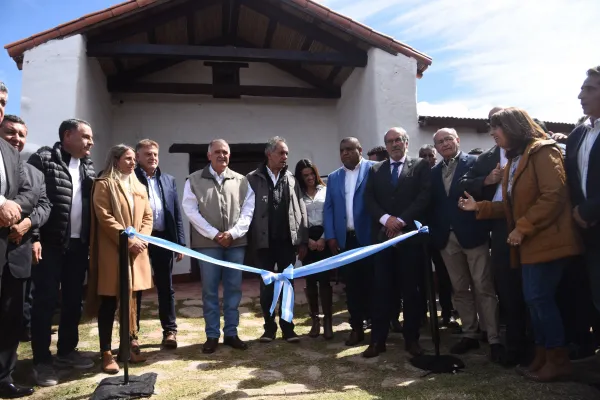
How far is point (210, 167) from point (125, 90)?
465cm

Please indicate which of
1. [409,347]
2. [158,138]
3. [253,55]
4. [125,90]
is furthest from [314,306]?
[125,90]

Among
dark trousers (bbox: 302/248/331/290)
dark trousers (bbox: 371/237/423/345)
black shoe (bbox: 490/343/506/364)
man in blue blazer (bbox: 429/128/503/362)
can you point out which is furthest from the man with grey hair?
black shoe (bbox: 490/343/506/364)

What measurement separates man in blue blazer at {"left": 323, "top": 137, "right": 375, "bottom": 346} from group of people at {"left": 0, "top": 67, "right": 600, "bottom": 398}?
14mm

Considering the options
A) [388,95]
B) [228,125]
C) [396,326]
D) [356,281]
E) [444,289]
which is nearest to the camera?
[356,281]

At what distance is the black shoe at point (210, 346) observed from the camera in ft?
12.8

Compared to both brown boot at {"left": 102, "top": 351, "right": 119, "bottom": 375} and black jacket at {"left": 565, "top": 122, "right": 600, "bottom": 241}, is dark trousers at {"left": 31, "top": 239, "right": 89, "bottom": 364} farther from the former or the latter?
black jacket at {"left": 565, "top": 122, "right": 600, "bottom": 241}

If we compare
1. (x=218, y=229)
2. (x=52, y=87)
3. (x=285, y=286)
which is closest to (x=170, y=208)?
(x=218, y=229)

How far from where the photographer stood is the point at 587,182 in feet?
9.35

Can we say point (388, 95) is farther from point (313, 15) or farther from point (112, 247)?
point (112, 247)

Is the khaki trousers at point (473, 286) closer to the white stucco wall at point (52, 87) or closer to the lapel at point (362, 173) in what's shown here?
the lapel at point (362, 173)

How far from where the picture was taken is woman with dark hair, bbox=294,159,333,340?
14.4 feet

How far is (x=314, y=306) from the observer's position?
14.8 feet

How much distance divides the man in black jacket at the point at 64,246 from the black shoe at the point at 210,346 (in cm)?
90

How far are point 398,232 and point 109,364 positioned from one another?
249 centimetres
